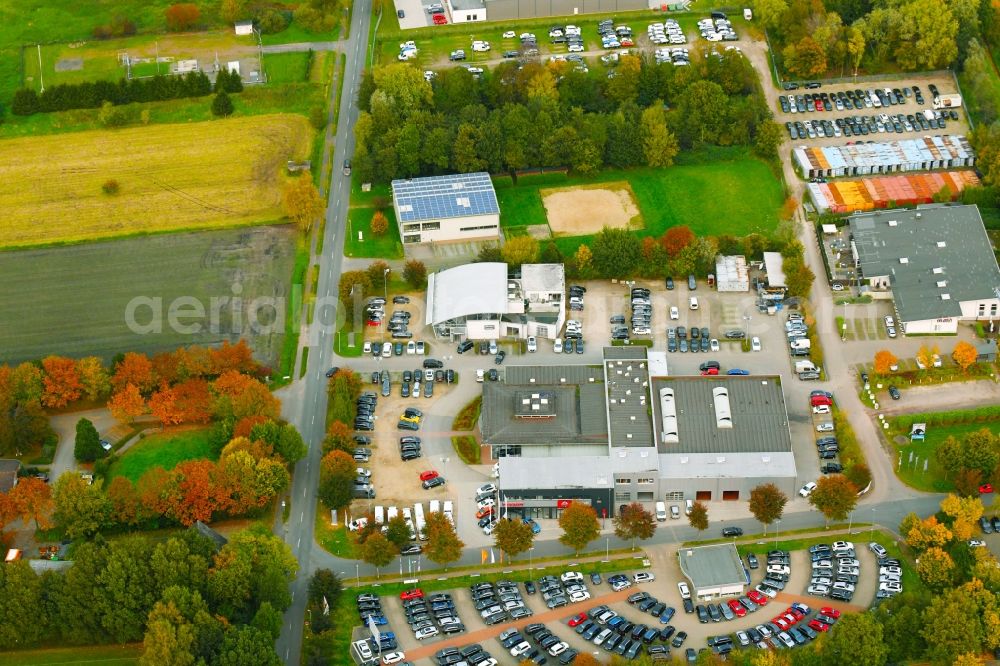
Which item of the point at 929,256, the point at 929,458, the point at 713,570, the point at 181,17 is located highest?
the point at 181,17

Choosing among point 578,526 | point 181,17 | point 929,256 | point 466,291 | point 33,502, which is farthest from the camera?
point 181,17

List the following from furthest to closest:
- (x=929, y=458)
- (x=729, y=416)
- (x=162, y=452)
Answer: (x=162, y=452), (x=729, y=416), (x=929, y=458)

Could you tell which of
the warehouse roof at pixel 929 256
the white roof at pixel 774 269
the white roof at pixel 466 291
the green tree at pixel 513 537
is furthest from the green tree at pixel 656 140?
the green tree at pixel 513 537

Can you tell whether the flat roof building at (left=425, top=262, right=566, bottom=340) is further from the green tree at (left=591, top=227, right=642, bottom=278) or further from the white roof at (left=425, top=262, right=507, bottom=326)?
the green tree at (left=591, top=227, right=642, bottom=278)

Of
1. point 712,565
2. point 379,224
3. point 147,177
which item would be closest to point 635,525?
point 712,565

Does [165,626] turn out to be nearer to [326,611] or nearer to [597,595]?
[326,611]

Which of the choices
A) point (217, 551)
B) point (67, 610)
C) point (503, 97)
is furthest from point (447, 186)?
point (67, 610)

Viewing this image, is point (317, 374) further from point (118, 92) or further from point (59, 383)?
point (118, 92)
